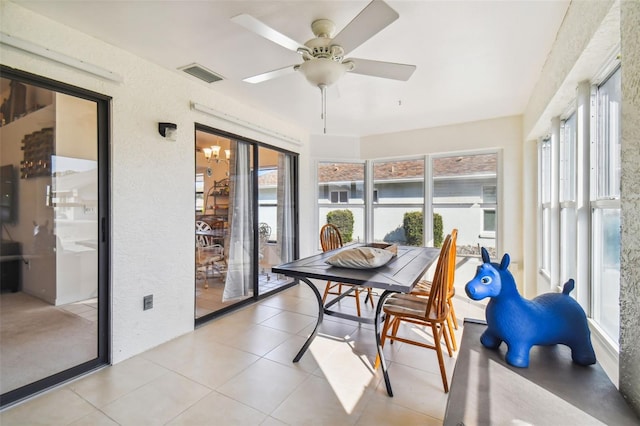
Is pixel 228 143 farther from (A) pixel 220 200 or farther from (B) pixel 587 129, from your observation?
(B) pixel 587 129

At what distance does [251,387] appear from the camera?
2.02 meters

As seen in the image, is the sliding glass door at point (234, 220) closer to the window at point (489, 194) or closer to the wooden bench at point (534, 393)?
the wooden bench at point (534, 393)

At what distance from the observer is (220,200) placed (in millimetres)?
3416

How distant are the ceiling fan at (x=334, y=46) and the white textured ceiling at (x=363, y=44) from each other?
9.3 inches

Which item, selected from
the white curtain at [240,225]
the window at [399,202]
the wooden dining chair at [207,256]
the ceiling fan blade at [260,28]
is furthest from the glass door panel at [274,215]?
the ceiling fan blade at [260,28]

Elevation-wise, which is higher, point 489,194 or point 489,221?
point 489,194

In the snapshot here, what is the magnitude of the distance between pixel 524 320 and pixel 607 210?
1109 millimetres

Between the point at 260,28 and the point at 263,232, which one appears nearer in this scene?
the point at 260,28

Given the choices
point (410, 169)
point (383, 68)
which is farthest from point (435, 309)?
point (410, 169)

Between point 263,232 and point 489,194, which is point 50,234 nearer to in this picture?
point 263,232

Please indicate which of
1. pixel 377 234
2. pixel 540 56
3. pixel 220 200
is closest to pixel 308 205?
pixel 377 234

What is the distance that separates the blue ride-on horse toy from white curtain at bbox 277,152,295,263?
335cm

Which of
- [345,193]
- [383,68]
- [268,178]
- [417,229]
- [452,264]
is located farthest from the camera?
[345,193]

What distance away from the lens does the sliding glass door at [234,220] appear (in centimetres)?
322
